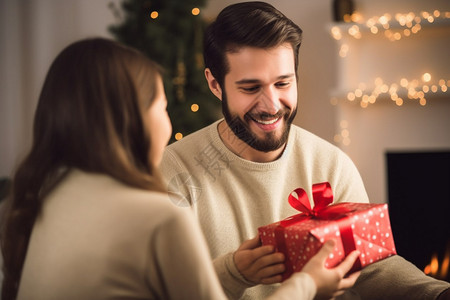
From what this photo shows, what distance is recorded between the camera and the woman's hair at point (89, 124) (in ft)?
2.52

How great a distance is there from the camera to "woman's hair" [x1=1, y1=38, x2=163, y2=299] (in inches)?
30.3

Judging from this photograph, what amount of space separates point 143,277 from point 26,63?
12.2 ft

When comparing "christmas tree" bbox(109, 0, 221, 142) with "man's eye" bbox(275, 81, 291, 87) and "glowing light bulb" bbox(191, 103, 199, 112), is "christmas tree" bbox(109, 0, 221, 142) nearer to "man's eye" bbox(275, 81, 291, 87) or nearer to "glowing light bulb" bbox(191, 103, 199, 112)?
"glowing light bulb" bbox(191, 103, 199, 112)

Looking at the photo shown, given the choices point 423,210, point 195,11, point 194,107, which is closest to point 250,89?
point 194,107

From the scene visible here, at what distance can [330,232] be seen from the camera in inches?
36.7

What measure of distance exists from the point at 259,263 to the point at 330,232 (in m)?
0.16

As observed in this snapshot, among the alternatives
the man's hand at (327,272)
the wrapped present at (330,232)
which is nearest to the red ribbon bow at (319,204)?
the wrapped present at (330,232)

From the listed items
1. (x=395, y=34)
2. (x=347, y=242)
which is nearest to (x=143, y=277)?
(x=347, y=242)

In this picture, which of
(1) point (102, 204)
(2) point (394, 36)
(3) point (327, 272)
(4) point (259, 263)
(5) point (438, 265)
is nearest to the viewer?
(1) point (102, 204)

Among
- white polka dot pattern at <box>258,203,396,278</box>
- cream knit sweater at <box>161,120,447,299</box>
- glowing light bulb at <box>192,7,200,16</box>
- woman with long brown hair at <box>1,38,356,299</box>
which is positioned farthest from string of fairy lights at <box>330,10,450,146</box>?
woman with long brown hair at <box>1,38,356,299</box>

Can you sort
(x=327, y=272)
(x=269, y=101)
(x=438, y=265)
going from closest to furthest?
(x=327, y=272) < (x=269, y=101) < (x=438, y=265)

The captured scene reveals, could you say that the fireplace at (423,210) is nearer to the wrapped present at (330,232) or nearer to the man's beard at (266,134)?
the man's beard at (266,134)

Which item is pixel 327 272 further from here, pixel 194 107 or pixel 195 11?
pixel 195 11

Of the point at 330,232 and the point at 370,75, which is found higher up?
the point at 370,75
